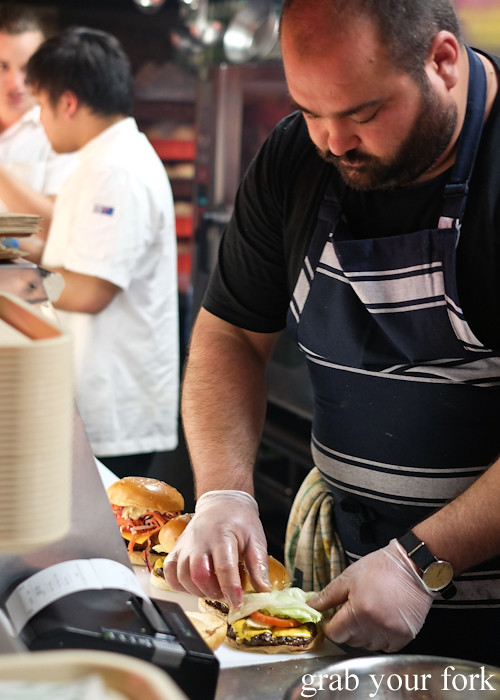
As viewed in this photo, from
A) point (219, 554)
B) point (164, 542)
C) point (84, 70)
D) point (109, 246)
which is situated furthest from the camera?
point (84, 70)

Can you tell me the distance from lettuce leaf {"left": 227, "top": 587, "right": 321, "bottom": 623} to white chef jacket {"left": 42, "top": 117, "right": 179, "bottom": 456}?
1744 mm

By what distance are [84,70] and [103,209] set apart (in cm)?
55

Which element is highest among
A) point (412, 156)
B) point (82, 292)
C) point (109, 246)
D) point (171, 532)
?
point (412, 156)

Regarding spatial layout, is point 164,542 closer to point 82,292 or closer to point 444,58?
point 444,58

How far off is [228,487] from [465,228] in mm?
720

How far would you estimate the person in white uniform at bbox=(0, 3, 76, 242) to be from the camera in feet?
13.0

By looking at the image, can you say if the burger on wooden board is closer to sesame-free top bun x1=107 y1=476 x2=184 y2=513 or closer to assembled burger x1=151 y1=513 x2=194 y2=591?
assembled burger x1=151 y1=513 x2=194 y2=591

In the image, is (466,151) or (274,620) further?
(466,151)

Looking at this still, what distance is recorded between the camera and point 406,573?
4.91 ft

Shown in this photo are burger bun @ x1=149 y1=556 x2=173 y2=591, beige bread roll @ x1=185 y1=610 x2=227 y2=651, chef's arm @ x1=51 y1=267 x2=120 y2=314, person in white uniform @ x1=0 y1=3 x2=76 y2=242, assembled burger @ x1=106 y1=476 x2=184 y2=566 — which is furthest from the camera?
person in white uniform @ x1=0 y1=3 x2=76 y2=242

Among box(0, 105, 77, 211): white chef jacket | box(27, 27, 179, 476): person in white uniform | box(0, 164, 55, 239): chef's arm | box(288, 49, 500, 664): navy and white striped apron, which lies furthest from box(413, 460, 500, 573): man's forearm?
box(0, 105, 77, 211): white chef jacket

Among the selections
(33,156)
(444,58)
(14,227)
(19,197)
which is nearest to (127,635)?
(14,227)

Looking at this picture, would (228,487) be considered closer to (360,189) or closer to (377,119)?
(360,189)

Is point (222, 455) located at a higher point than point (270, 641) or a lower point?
higher
